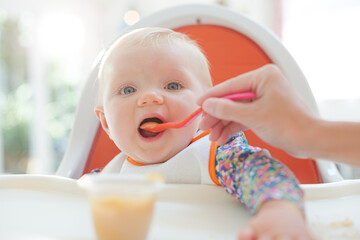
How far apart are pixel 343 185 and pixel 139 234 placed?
472 mm

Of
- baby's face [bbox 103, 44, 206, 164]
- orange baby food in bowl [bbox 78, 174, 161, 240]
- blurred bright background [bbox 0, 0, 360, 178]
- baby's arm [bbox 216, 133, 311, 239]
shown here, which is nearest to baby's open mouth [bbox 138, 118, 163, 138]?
baby's face [bbox 103, 44, 206, 164]

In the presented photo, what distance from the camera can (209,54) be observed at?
4.08 ft

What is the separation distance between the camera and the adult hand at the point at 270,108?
0.50 metres

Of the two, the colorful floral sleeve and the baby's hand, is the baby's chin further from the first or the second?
the baby's hand

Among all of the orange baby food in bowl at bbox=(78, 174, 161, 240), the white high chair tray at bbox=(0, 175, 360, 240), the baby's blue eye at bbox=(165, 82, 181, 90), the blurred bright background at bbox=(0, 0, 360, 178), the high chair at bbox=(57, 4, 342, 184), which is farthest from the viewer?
the blurred bright background at bbox=(0, 0, 360, 178)

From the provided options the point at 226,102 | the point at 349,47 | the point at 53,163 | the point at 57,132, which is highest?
the point at 226,102

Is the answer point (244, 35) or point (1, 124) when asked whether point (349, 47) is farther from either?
point (1, 124)


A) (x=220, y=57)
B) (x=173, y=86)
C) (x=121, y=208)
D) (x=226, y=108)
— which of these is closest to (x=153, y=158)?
(x=173, y=86)

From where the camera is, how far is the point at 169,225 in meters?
0.53

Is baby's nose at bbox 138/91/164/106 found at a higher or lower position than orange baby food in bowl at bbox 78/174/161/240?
higher

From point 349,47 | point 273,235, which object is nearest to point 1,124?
point 349,47

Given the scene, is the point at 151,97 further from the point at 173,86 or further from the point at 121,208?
the point at 121,208

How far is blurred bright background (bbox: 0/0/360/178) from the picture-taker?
349 centimetres

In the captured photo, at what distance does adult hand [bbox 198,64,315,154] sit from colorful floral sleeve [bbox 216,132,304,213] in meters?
0.04
